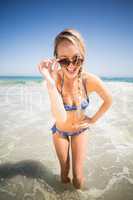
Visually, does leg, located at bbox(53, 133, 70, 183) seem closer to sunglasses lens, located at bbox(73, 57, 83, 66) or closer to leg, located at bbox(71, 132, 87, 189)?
leg, located at bbox(71, 132, 87, 189)

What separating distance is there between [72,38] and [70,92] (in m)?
0.78

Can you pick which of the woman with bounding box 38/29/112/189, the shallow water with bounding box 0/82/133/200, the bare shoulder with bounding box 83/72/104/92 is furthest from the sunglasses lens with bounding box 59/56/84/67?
the shallow water with bounding box 0/82/133/200

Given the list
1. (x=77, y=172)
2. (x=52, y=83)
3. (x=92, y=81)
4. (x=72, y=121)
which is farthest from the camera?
(x=77, y=172)

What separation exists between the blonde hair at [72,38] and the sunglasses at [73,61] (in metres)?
0.08

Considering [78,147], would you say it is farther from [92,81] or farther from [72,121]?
[92,81]

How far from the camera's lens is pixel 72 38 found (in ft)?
7.76

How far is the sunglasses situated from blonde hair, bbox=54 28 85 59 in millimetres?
79

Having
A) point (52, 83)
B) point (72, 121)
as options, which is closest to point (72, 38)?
point (52, 83)

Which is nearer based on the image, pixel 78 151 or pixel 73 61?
pixel 73 61

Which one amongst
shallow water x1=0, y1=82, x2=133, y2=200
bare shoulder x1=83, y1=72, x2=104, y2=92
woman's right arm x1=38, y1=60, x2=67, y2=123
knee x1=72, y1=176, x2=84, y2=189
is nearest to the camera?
woman's right arm x1=38, y1=60, x2=67, y2=123

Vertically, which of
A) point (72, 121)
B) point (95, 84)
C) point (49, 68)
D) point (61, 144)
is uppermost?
point (49, 68)

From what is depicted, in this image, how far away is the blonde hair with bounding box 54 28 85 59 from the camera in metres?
2.36

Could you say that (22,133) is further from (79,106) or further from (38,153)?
(79,106)

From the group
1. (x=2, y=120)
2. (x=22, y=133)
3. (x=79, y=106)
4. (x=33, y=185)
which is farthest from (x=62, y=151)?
(x=2, y=120)
